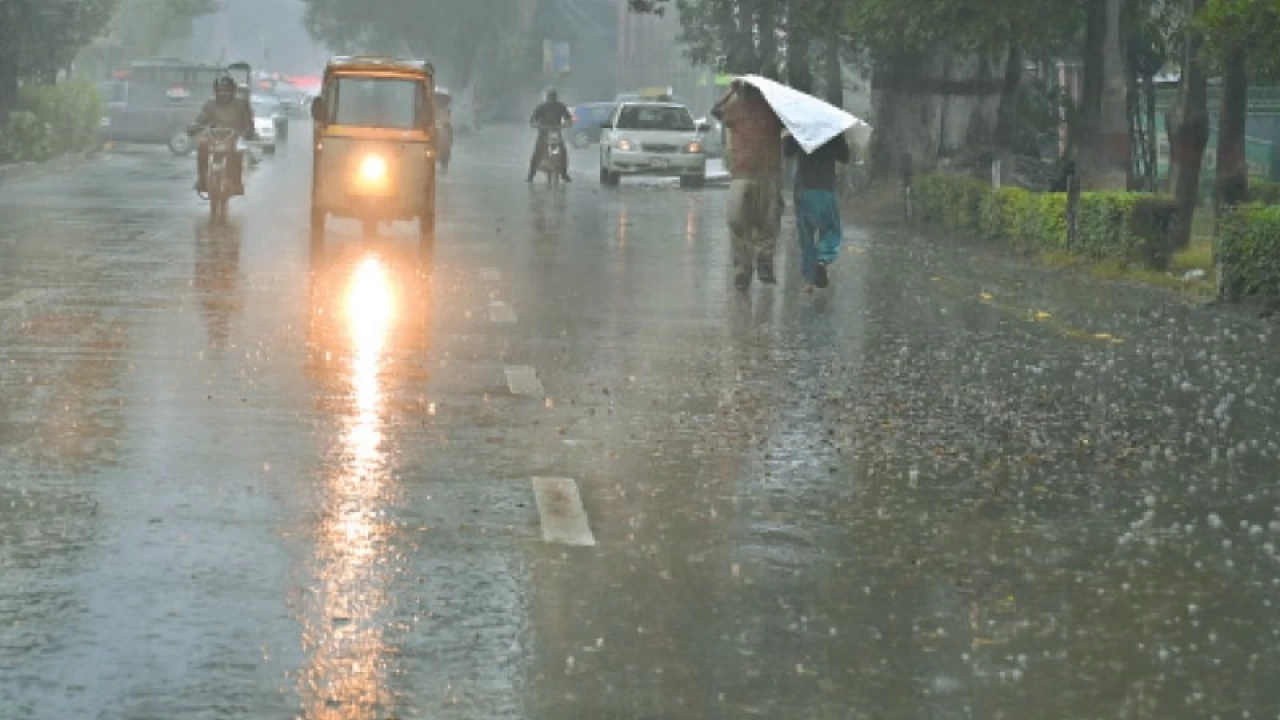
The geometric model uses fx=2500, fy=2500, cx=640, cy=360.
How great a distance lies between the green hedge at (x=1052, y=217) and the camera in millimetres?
25359

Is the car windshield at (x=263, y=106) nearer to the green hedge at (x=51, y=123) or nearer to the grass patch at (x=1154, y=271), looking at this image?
the green hedge at (x=51, y=123)

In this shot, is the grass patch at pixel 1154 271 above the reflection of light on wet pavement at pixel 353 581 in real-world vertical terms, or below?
above

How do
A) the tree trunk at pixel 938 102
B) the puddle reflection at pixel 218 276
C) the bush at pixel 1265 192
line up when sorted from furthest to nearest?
the tree trunk at pixel 938 102
the bush at pixel 1265 192
the puddle reflection at pixel 218 276

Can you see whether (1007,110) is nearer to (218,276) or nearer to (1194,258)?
(1194,258)

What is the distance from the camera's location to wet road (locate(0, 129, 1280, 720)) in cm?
701

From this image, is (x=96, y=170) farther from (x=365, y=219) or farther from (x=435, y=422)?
(x=435, y=422)

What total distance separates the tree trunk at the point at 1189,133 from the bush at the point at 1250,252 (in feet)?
12.4

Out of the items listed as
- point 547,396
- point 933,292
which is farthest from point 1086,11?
point 547,396

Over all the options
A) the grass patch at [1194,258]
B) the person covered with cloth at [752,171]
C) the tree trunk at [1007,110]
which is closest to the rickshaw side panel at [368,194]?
the person covered with cloth at [752,171]

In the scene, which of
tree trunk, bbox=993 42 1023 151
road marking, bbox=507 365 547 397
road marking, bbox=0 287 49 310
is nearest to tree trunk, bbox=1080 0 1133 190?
tree trunk, bbox=993 42 1023 151

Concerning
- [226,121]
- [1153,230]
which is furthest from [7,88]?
[1153,230]

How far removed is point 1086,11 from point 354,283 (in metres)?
13.6

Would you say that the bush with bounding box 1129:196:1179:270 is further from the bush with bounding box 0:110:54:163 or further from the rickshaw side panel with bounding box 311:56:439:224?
the bush with bounding box 0:110:54:163

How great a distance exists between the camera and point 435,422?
12164mm
